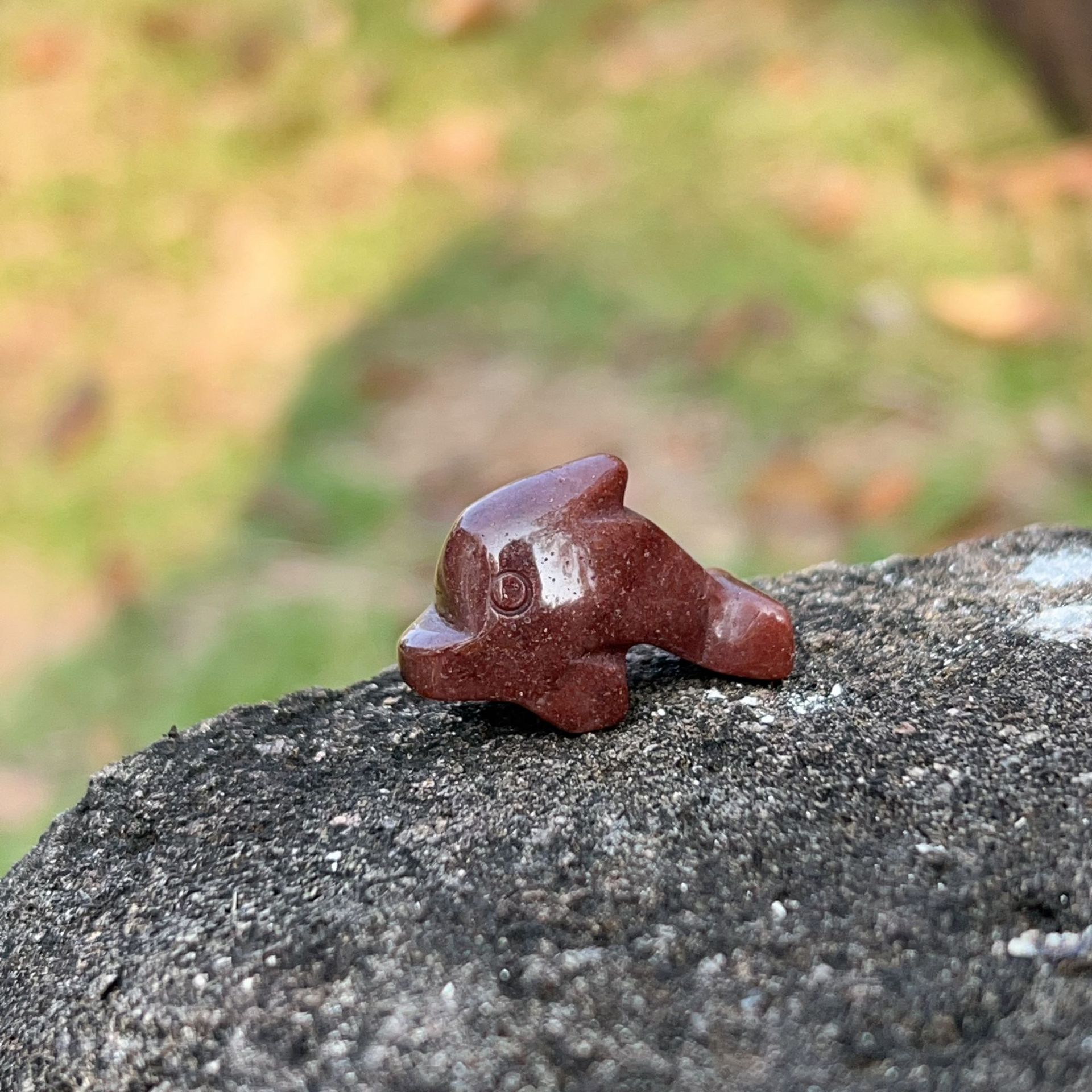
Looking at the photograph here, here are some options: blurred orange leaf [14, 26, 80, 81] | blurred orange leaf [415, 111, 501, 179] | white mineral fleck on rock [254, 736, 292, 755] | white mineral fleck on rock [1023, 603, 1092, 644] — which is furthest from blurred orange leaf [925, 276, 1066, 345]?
blurred orange leaf [14, 26, 80, 81]

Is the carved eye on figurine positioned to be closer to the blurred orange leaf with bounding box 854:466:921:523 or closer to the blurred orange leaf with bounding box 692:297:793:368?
the blurred orange leaf with bounding box 854:466:921:523

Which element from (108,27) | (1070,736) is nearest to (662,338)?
(108,27)

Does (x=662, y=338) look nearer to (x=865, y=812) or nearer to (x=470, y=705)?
(x=470, y=705)

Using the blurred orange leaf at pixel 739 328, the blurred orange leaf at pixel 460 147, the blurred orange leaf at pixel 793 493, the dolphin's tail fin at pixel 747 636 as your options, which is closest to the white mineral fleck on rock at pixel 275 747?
the dolphin's tail fin at pixel 747 636

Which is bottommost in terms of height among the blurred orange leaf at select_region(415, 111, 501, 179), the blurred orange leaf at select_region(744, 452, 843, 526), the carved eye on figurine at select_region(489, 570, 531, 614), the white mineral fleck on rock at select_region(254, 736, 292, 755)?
the blurred orange leaf at select_region(744, 452, 843, 526)

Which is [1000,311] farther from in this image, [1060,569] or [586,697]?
[586,697]
